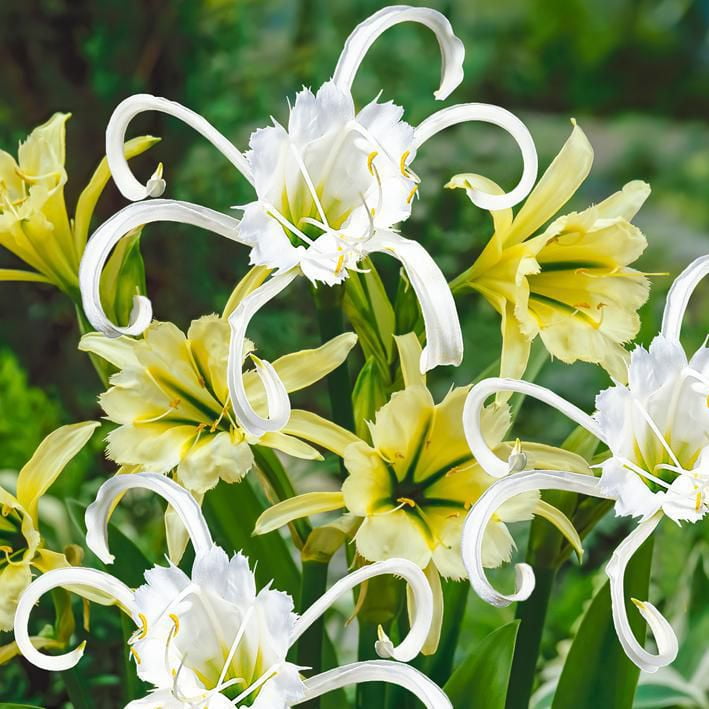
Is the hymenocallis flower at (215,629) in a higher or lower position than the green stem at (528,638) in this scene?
higher

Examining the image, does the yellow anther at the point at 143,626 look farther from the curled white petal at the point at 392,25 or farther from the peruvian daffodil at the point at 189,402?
the curled white petal at the point at 392,25

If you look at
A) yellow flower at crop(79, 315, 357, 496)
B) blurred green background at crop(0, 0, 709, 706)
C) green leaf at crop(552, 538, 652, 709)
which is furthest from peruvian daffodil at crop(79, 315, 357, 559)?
blurred green background at crop(0, 0, 709, 706)

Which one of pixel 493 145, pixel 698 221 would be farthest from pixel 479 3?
pixel 698 221

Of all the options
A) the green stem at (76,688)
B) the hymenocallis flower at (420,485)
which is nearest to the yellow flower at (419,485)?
the hymenocallis flower at (420,485)

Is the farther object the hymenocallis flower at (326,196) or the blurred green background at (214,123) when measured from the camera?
the blurred green background at (214,123)

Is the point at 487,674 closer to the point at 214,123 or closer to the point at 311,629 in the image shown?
the point at 311,629

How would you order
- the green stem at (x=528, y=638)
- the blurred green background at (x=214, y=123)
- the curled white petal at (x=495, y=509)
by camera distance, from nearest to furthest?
the curled white petal at (x=495, y=509) < the green stem at (x=528, y=638) < the blurred green background at (x=214, y=123)

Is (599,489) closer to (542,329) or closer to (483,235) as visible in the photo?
(542,329)

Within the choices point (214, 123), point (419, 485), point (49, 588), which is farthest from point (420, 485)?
point (214, 123)
